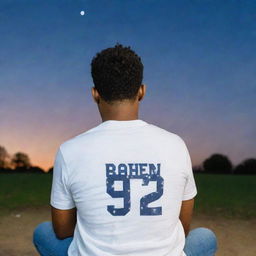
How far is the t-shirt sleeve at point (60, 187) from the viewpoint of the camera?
2.25 metres

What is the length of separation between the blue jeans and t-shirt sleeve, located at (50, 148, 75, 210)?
43cm

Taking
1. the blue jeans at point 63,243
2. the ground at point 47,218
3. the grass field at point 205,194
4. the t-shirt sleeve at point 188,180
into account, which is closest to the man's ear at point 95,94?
the t-shirt sleeve at point 188,180

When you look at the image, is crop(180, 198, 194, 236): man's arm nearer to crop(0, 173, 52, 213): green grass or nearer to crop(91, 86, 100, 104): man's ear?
crop(91, 86, 100, 104): man's ear

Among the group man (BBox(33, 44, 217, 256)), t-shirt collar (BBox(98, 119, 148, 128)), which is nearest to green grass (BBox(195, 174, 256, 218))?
man (BBox(33, 44, 217, 256))

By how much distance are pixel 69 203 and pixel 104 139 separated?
43cm

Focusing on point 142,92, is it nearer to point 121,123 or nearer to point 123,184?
point 121,123

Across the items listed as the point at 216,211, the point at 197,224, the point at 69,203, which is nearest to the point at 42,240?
the point at 69,203

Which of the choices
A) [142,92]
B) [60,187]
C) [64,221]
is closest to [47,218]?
[64,221]

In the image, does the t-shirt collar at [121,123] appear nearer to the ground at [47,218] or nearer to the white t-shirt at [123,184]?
the white t-shirt at [123,184]

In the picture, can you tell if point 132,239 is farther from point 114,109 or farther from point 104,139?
point 114,109

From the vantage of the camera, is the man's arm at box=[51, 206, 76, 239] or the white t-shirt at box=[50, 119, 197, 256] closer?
the white t-shirt at box=[50, 119, 197, 256]

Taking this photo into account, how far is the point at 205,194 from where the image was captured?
34.4ft

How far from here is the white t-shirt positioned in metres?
2.18

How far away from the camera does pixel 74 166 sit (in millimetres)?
2225
